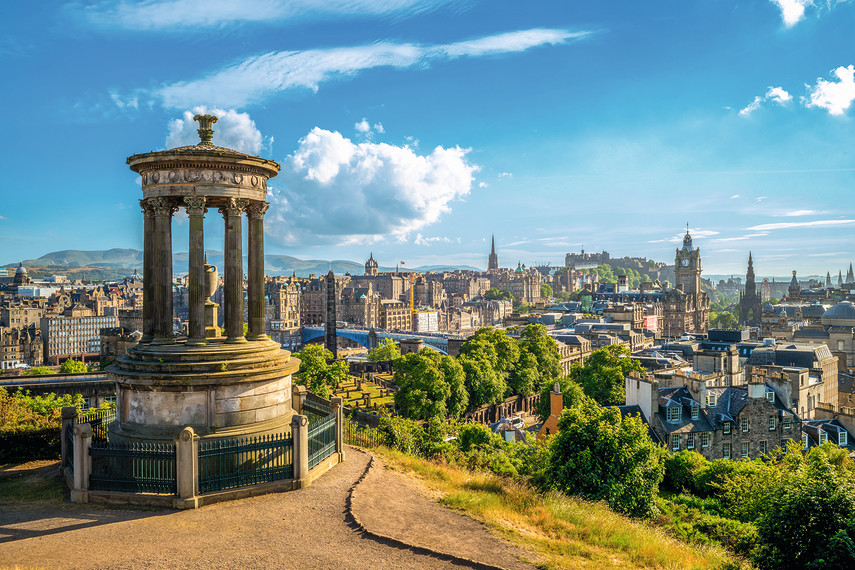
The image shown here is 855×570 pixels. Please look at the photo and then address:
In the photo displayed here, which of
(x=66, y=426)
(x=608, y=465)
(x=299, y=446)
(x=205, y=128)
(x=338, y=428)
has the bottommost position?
(x=608, y=465)

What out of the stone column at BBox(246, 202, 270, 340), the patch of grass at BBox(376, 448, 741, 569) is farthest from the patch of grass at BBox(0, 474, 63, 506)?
the patch of grass at BBox(376, 448, 741, 569)

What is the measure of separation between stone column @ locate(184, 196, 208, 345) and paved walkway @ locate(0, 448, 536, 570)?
5477mm

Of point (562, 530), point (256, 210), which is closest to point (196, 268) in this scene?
point (256, 210)

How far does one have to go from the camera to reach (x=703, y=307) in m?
198

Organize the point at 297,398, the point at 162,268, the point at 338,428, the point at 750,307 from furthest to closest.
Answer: the point at 750,307
the point at 297,398
the point at 338,428
the point at 162,268

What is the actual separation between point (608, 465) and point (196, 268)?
18.1 m

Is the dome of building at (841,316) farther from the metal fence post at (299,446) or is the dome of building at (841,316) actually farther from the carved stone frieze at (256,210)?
the metal fence post at (299,446)

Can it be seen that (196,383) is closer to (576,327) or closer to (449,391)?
(449,391)

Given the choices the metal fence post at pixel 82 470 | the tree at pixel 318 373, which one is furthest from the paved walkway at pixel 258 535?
the tree at pixel 318 373

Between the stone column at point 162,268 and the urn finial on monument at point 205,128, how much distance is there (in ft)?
7.74

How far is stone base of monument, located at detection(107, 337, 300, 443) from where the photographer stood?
696 inches

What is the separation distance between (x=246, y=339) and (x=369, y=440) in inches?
318

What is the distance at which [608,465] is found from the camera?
25984 millimetres

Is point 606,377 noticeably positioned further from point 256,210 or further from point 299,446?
point 299,446
